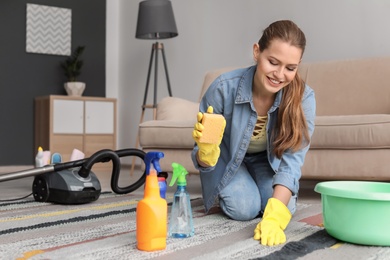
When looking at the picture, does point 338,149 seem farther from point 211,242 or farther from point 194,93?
point 194,93

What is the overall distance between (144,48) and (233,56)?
1203 millimetres

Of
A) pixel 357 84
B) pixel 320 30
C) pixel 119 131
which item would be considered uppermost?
pixel 320 30

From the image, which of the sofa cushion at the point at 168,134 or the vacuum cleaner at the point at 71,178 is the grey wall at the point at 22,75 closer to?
the sofa cushion at the point at 168,134

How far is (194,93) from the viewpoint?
15.7 feet

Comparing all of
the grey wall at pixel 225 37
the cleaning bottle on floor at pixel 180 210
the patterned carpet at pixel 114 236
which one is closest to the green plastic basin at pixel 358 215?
the patterned carpet at pixel 114 236

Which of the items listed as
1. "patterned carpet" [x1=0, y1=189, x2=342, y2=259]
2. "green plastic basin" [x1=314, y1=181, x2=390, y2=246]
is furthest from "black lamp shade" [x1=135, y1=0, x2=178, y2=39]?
"green plastic basin" [x1=314, y1=181, x2=390, y2=246]

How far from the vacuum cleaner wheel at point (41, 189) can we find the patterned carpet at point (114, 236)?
14cm

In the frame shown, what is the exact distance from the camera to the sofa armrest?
329 centimetres

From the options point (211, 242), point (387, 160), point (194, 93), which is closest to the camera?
point (211, 242)

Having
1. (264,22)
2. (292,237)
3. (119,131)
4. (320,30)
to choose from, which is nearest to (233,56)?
(264,22)

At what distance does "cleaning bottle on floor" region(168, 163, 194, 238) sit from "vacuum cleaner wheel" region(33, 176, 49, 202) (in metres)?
1.02

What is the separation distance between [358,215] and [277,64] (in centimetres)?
55

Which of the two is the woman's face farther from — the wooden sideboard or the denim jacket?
the wooden sideboard

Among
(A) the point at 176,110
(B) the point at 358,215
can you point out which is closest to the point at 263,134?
(B) the point at 358,215
